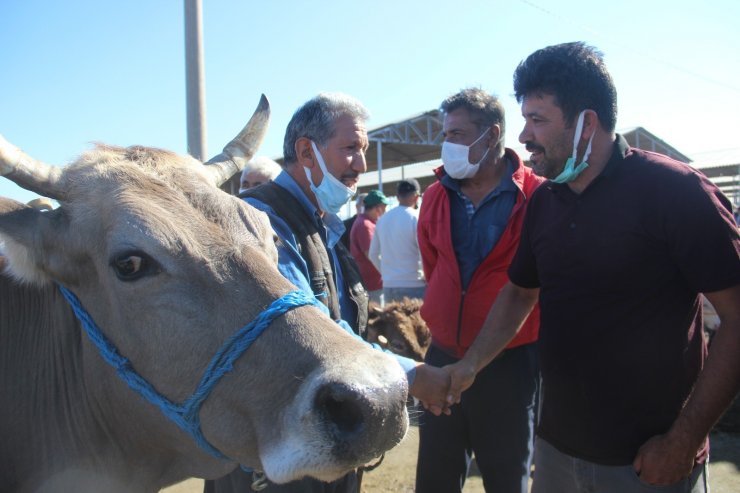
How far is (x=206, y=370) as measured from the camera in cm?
177

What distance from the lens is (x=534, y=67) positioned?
2629 millimetres

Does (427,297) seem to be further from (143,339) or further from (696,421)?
(143,339)

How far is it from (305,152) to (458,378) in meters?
1.54

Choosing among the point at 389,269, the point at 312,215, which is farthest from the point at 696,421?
the point at 389,269

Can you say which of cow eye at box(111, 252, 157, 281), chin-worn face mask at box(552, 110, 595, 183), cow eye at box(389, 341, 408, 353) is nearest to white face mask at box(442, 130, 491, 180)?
chin-worn face mask at box(552, 110, 595, 183)

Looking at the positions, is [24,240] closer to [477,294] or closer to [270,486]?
[270,486]

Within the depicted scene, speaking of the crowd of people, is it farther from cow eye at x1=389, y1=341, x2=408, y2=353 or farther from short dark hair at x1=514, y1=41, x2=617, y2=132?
cow eye at x1=389, y1=341, x2=408, y2=353

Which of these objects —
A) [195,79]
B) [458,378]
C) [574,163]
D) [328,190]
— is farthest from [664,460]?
[195,79]

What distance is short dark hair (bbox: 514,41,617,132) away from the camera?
8.23ft

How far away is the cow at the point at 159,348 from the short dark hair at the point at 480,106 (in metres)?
1.94

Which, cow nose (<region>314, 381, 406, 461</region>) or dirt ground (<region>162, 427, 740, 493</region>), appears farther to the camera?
dirt ground (<region>162, 427, 740, 493</region>)

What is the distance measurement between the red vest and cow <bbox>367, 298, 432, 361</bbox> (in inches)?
88.1

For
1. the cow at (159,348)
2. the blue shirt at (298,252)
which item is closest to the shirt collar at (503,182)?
the blue shirt at (298,252)

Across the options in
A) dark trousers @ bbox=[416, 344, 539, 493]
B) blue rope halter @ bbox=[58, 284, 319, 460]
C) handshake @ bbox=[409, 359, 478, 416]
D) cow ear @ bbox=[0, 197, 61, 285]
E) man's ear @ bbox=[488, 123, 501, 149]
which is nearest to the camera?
blue rope halter @ bbox=[58, 284, 319, 460]
